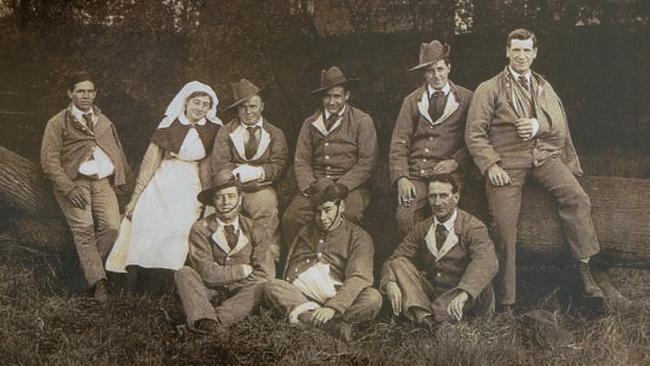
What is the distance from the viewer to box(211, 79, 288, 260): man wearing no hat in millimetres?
6801

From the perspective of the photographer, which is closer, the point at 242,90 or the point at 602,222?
the point at 602,222

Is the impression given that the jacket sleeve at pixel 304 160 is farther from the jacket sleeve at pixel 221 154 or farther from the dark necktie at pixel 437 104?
the dark necktie at pixel 437 104

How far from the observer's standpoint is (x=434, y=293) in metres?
6.34

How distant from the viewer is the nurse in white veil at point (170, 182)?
693cm

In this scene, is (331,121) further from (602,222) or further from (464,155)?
(602,222)

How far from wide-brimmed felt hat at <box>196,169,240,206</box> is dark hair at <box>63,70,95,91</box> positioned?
142cm

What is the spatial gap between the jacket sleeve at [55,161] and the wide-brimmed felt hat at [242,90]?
1509mm

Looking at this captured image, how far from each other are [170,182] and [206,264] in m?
0.79

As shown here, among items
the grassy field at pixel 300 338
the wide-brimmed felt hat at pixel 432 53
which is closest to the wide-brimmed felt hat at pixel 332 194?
the grassy field at pixel 300 338

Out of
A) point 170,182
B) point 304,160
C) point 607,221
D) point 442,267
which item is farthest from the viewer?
point 170,182

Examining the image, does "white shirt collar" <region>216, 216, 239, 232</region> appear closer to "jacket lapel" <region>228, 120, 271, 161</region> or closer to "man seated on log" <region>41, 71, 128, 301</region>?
"jacket lapel" <region>228, 120, 271, 161</region>

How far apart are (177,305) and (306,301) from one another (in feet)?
3.44

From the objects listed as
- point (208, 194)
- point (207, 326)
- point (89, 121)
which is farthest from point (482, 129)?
point (89, 121)

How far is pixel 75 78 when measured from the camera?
7.25 meters
